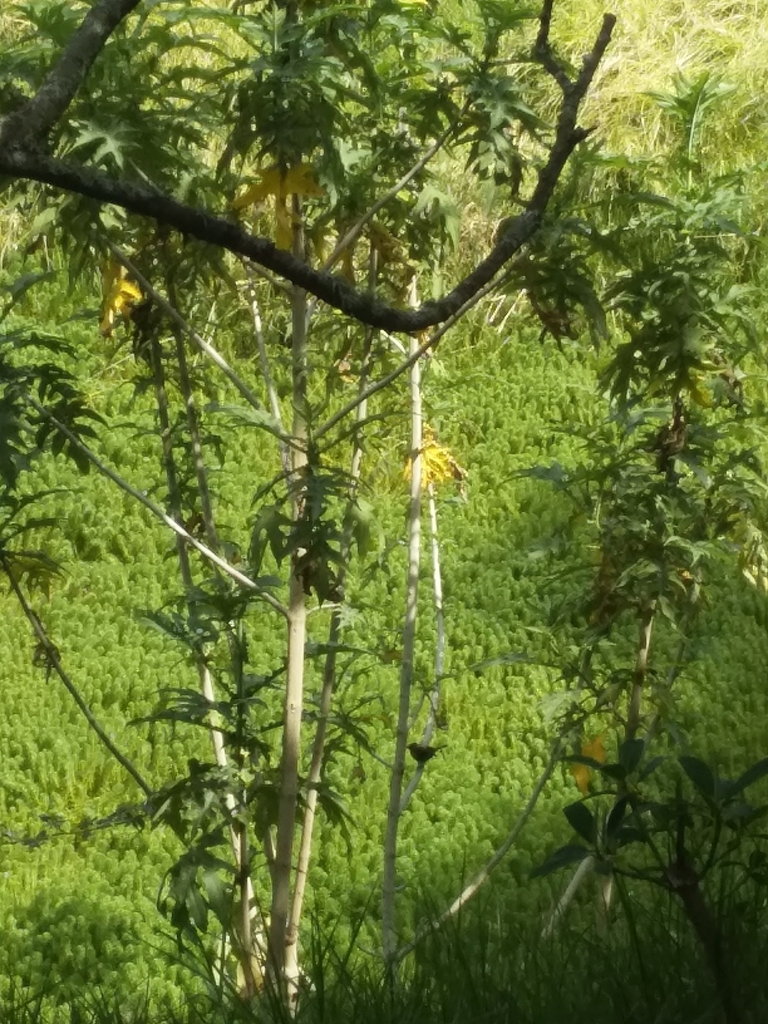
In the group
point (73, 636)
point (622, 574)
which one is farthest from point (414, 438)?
point (73, 636)

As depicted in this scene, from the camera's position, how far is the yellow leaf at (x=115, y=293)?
3488 mm

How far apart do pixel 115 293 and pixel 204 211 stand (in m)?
1.83

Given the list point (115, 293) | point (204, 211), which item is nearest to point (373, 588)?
point (115, 293)

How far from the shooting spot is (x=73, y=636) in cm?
643

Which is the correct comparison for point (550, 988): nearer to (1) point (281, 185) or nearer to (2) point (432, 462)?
(1) point (281, 185)

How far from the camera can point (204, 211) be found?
1798 millimetres

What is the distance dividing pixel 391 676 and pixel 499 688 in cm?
46

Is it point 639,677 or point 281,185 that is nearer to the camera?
point 281,185

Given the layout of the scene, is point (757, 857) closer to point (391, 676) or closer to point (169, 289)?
point (169, 289)

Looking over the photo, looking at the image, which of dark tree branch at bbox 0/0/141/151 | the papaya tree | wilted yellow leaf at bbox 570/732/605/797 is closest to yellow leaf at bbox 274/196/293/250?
the papaya tree

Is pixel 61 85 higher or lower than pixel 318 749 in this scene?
higher

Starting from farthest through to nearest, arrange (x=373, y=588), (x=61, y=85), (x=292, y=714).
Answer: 1. (x=373, y=588)
2. (x=292, y=714)
3. (x=61, y=85)

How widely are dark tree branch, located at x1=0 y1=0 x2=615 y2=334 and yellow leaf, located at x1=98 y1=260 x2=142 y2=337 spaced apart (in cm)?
160

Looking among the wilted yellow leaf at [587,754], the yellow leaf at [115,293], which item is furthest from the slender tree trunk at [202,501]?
the wilted yellow leaf at [587,754]
